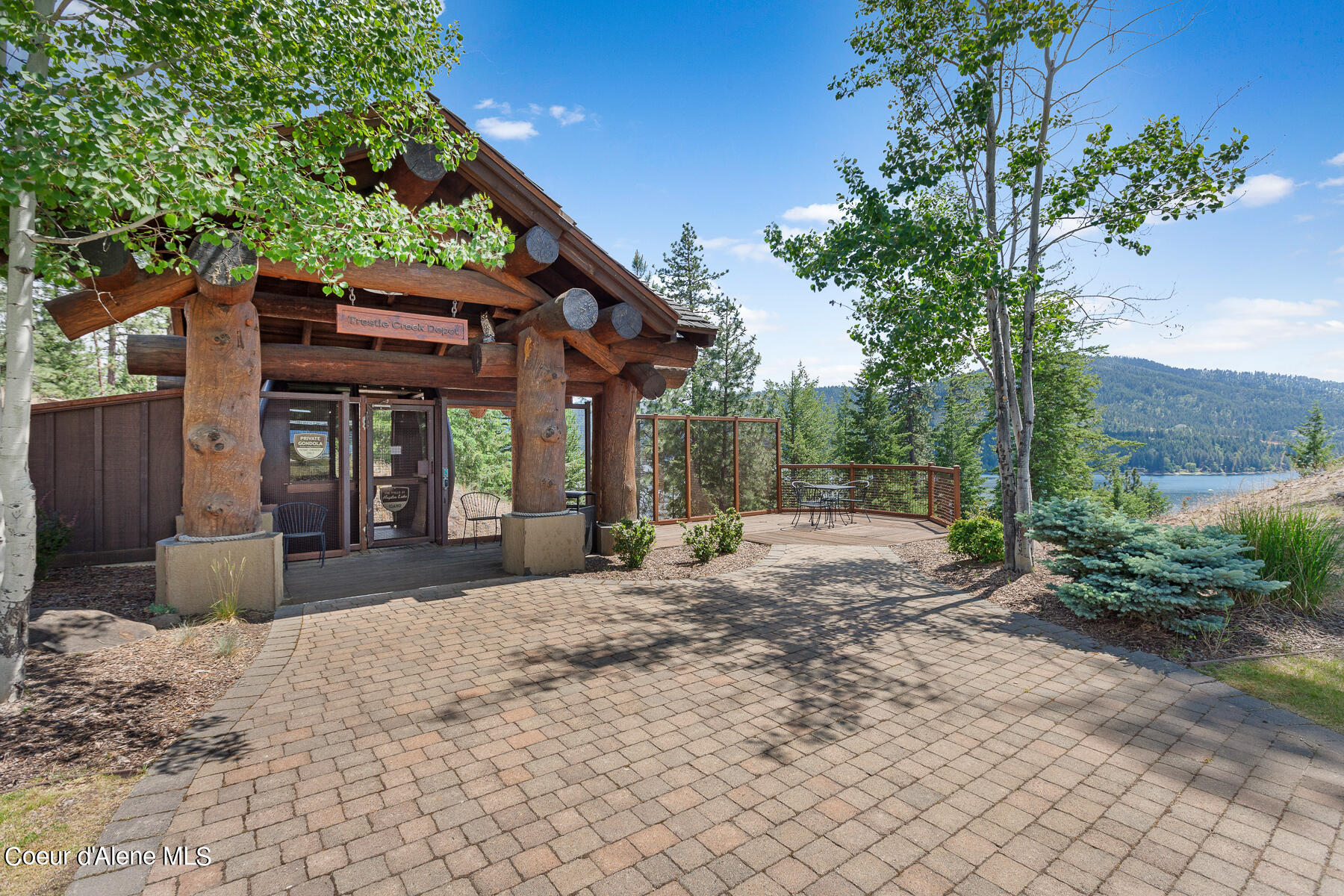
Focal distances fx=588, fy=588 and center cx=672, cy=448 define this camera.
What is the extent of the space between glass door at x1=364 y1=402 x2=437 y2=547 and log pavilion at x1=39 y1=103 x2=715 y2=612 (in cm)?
3

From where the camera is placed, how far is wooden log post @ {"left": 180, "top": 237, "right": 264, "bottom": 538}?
504 cm

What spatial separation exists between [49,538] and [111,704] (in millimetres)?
4412

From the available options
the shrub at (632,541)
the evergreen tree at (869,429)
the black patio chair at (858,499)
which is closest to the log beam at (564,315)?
the shrub at (632,541)

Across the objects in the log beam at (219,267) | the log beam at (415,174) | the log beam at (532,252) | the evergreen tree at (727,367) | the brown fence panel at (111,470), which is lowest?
the brown fence panel at (111,470)

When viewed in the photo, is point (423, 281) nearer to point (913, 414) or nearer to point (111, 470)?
point (111, 470)

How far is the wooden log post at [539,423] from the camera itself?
680cm

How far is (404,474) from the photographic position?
9180 millimetres

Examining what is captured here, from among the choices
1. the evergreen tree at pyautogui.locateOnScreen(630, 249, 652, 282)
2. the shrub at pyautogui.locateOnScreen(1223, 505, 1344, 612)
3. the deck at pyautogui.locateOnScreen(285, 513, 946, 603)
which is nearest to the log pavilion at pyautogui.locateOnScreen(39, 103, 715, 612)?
the deck at pyautogui.locateOnScreen(285, 513, 946, 603)

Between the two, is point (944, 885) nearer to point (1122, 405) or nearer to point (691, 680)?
point (691, 680)

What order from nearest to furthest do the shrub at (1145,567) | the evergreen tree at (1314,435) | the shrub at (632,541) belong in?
the shrub at (1145,567), the shrub at (632,541), the evergreen tree at (1314,435)

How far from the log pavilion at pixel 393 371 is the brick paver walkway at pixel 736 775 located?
6.49 ft

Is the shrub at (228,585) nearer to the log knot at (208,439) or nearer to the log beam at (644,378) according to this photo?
the log knot at (208,439)

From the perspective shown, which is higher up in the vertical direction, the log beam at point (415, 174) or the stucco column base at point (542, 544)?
the log beam at point (415, 174)

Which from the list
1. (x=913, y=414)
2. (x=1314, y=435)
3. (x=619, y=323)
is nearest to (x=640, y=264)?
(x=913, y=414)
